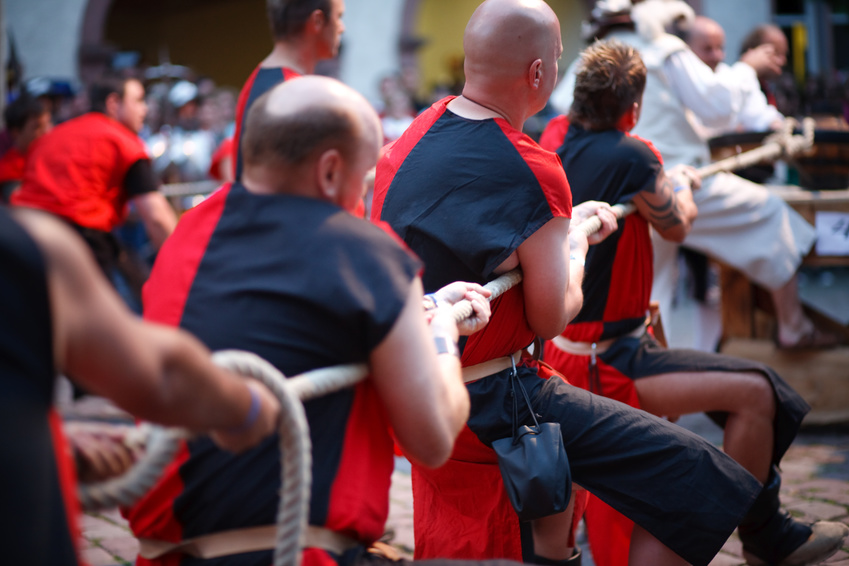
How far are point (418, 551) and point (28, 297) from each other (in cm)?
169

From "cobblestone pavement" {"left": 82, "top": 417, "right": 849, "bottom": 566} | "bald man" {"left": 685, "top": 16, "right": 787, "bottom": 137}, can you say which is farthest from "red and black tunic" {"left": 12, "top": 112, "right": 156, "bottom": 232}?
"bald man" {"left": 685, "top": 16, "right": 787, "bottom": 137}

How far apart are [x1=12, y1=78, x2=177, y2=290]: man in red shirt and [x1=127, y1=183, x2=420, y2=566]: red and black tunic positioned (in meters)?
3.48

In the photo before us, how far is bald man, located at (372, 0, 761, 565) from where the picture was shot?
7.04 ft

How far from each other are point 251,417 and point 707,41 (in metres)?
4.72

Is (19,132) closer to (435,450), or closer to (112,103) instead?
(112,103)

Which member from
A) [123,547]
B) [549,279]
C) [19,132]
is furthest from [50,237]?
[19,132]

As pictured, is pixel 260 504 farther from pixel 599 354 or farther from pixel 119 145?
pixel 119 145

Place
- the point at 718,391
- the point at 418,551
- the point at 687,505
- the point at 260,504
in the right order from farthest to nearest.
→ the point at 718,391 < the point at 418,551 < the point at 687,505 < the point at 260,504

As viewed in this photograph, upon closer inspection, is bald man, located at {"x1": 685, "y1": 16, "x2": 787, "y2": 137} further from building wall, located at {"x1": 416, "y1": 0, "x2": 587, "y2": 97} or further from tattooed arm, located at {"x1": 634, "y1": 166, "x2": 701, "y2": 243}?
building wall, located at {"x1": 416, "y1": 0, "x2": 587, "y2": 97}

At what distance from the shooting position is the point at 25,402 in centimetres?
100

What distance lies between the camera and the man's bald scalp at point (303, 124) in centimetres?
144

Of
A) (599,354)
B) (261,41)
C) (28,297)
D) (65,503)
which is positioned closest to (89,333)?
(28,297)

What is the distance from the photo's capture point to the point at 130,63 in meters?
14.5

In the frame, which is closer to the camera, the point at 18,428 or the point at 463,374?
the point at 18,428
